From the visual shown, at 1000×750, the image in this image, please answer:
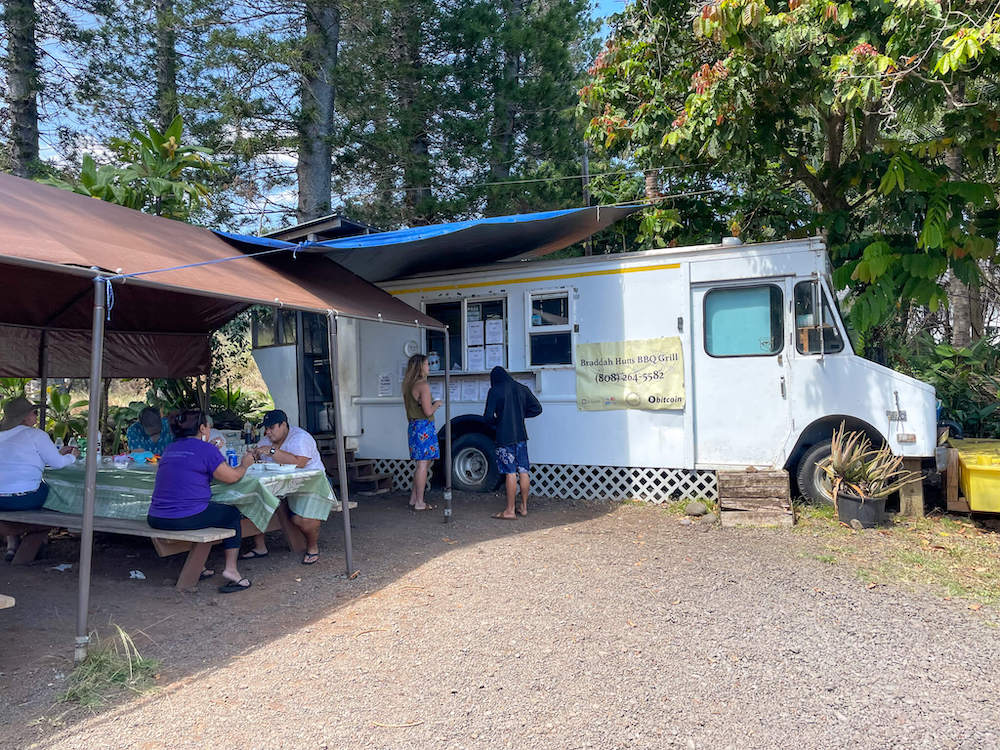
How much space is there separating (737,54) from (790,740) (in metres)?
5.62

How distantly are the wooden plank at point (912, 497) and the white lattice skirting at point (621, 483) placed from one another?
1.66 m

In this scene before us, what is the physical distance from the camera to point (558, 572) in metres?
5.55

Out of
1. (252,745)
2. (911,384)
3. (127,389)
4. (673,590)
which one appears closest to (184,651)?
(252,745)

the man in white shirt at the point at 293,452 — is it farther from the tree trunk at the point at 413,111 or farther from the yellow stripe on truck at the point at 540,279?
the tree trunk at the point at 413,111

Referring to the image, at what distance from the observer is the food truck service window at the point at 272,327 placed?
920cm

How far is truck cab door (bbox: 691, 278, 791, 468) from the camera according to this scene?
7.11 metres

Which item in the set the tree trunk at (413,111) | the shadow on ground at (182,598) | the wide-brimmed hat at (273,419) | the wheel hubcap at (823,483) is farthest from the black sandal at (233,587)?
the tree trunk at (413,111)

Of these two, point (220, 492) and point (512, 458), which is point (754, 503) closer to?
point (512, 458)

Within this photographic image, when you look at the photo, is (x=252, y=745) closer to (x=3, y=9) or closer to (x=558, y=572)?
(x=558, y=572)

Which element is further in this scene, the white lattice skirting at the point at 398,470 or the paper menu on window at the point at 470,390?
the white lattice skirting at the point at 398,470

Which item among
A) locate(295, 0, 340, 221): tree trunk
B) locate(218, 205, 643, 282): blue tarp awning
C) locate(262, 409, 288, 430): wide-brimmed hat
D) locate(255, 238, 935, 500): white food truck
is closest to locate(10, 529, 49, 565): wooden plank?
locate(262, 409, 288, 430): wide-brimmed hat

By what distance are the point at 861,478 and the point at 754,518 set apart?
97 cm

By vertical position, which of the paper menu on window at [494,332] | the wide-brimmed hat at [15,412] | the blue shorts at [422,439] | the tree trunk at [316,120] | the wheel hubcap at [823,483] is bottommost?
the wheel hubcap at [823,483]

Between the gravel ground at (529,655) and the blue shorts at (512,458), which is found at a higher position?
the blue shorts at (512,458)
